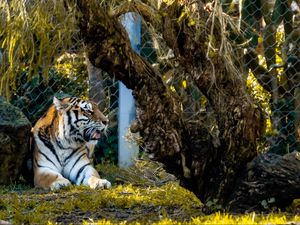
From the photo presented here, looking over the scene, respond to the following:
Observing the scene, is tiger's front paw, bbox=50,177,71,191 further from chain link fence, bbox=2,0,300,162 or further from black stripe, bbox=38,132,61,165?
chain link fence, bbox=2,0,300,162

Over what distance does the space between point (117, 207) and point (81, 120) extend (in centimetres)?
203

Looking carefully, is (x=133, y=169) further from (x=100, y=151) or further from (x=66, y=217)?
(x=66, y=217)

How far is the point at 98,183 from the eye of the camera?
638 cm

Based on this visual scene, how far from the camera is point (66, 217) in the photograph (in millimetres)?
4770

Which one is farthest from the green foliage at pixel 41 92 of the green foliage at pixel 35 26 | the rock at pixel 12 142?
the green foliage at pixel 35 26

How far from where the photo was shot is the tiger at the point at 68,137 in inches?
273

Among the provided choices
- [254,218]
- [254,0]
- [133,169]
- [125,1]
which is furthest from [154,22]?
[254,0]

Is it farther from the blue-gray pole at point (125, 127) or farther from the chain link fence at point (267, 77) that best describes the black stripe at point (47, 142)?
the blue-gray pole at point (125, 127)

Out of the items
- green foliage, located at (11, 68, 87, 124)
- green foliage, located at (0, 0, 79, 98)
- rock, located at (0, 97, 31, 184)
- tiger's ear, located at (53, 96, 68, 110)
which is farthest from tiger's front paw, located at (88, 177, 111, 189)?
green foliage, located at (0, 0, 79, 98)

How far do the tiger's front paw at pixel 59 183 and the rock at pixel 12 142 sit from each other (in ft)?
1.69

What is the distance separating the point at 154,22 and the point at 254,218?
121 cm

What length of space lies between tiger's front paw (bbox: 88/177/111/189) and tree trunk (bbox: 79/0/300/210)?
6.28ft

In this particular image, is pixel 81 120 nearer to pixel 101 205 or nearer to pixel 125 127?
pixel 125 127

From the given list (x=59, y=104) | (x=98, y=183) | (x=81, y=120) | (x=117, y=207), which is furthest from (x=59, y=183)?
(x=117, y=207)
